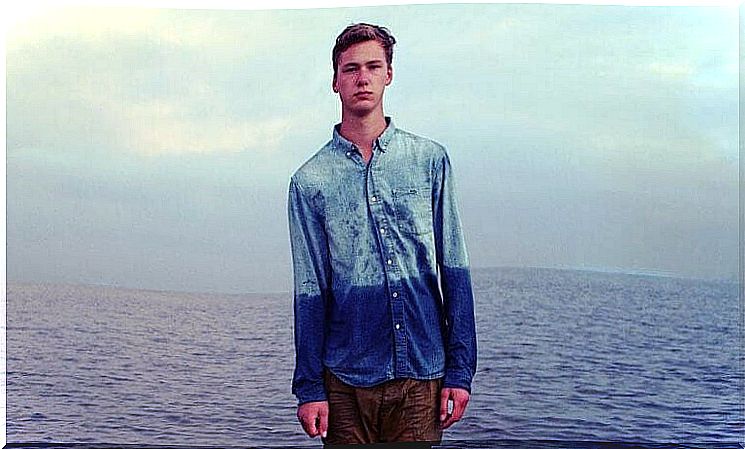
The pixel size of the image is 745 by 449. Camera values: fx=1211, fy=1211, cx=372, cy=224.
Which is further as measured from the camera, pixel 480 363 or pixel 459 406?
pixel 480 363

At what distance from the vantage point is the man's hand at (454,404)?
5.23 metres

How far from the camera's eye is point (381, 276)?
16.9 feet

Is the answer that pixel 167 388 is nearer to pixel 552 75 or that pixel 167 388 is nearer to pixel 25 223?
pixel 25 223

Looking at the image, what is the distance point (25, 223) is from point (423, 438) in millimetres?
2097

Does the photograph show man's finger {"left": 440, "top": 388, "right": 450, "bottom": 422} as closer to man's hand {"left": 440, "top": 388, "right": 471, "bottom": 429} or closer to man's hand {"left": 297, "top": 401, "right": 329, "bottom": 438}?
man's hand {"left": 440, "top": 388, "right": 471, "bottom": 429}

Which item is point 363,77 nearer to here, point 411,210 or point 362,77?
point 362,77

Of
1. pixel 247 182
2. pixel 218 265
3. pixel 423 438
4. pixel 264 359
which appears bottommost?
pixel 423 438

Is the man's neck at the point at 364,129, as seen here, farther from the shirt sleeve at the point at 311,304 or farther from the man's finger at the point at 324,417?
the man's finger at the point at 324,417

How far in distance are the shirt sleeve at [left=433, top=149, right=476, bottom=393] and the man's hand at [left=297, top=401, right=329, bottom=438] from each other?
21.1 inches

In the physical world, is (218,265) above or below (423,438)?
above

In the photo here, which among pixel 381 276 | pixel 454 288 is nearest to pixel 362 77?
pixel 381 276

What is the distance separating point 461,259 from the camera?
17.2ft

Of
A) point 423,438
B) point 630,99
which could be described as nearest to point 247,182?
point 423,438

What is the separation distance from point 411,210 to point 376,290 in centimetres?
37
